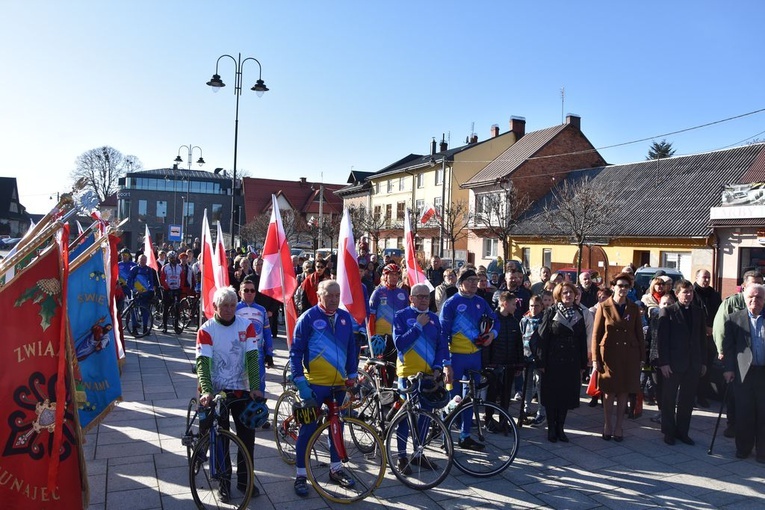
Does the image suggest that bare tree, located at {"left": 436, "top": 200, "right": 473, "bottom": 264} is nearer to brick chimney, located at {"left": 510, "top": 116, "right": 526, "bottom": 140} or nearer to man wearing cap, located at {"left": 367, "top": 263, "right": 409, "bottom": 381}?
brick chimney, located at {"left": 510, "top": 116, "right": 526, "bottom": 140}

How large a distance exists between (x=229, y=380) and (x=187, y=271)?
9.90 m

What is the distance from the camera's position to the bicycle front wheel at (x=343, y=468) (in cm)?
492

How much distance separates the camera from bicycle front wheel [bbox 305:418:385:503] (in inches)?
194

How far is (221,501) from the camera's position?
470 centimetres

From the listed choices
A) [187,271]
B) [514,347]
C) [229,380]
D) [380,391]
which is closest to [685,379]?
[514,347]

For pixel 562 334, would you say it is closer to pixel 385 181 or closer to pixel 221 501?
pixel 221 501

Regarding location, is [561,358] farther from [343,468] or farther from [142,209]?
[142,209]

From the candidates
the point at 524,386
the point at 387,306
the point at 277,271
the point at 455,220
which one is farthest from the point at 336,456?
the point at 455,220

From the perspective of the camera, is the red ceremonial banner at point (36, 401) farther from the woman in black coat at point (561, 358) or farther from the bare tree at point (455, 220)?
the bare tree at point (455, 220)

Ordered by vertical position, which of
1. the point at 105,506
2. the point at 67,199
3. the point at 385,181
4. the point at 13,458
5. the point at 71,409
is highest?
the point at 385,181

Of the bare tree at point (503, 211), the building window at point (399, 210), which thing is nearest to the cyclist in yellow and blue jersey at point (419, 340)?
the bare tree at point (503, 211)

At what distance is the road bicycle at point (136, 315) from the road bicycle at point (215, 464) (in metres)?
9.03

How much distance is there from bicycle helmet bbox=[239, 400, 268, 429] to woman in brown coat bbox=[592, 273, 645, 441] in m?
4.14

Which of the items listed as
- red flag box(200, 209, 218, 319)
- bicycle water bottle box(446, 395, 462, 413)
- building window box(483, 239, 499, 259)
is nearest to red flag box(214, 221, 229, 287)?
red flag box(200, 209, 218, 319)
